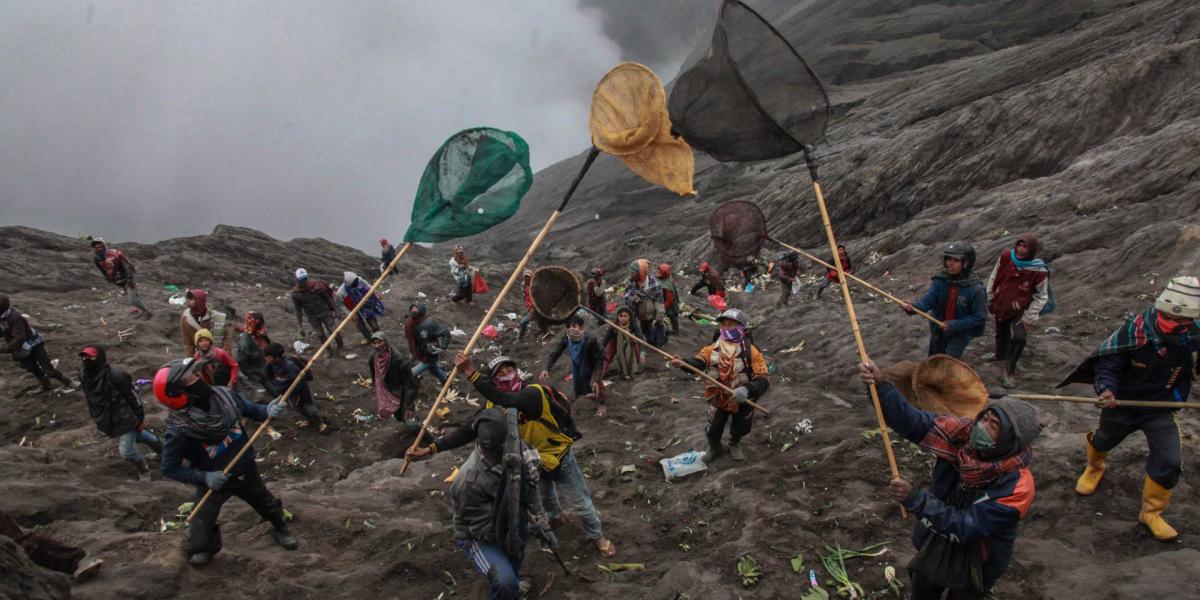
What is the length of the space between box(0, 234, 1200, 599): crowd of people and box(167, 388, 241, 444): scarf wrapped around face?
1cm

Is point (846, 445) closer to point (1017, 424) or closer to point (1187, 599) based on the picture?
point (1187, 599)

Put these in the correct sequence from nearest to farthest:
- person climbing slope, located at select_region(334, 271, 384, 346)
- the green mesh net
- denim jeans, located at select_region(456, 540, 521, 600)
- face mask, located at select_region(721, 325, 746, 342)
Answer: denim jeans, located at select_region(456, 540, 521, 600)
face mask, located at select_region(721, 325, 746, 342)
the green mesh net
person climbing slope, located at select_region(334, 271, 384, 346)

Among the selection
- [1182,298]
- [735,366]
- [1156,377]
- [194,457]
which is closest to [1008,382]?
[1156,377]

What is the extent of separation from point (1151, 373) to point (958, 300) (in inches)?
88.3

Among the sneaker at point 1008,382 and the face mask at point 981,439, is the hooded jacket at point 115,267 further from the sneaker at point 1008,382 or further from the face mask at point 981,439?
the sneaker at point 1008,382

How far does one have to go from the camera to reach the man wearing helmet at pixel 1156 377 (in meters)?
4.11

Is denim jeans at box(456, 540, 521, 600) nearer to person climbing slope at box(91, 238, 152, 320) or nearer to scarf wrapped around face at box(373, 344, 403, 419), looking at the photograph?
scarf wrapped around face at box(373, 344, 403, 419)

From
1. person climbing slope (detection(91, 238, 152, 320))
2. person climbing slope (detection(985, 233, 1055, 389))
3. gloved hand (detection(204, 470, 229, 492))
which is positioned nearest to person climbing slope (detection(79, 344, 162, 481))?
gloved hand (detection(204, 470, 229, 492))

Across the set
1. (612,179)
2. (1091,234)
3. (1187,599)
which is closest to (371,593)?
(1187,599)

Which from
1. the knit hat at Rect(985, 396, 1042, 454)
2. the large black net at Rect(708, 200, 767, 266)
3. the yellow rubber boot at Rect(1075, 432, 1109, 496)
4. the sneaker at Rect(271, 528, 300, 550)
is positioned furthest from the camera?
the large black net at Rect(708, 200, 767, 266)

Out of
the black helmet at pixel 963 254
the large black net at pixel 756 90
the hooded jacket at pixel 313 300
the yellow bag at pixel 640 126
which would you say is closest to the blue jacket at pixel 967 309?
the black helmet at pixel 963 254

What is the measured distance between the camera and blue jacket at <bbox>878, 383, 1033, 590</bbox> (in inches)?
A: 114

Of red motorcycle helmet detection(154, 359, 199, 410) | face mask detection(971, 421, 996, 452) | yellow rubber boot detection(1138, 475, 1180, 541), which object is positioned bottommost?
yellow rubber boot detection(1138, 475, 1180, 541)

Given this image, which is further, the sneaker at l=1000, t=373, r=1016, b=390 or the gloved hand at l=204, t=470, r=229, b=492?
the sneaker at l=1000, t=373, r=1016, b=390
